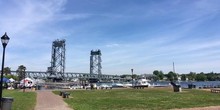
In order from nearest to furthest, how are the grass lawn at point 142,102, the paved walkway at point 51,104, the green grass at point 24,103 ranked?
the paved walkway at point 51,104 → the grass lawn at point 142,102 → the green grass at point 24,103

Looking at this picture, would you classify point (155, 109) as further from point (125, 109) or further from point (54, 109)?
point (54, 109)

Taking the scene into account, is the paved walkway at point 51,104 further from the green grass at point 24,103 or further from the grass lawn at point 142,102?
the grass lawn at point 142,102

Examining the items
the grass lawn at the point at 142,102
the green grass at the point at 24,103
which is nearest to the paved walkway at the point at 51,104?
the green grass at the point at 24,103

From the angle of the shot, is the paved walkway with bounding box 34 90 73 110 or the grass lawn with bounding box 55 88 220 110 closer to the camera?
the paved walkway with bounding box 34 90 73 110

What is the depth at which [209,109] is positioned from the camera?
20.4m

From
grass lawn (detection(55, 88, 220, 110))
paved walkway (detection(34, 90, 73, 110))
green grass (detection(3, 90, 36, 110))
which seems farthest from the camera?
green grass (detection(3, 90, 36, 110))

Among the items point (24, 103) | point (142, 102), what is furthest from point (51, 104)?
point (142, 102)

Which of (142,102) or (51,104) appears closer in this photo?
(51,104)

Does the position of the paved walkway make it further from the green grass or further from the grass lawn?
the grass lawn

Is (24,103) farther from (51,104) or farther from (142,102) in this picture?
(142,102)

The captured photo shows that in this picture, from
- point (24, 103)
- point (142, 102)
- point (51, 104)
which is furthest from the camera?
point (142, 102)

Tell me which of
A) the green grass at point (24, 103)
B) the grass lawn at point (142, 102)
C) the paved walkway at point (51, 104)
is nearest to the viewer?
the paved walkway at point (51, 104)

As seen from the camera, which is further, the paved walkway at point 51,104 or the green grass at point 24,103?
the green grass at point 24,103

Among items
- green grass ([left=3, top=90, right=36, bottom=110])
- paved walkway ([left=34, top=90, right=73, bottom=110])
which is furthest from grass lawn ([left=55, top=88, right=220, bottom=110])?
green grass ([left=3, top=90, right=36, bottom=110])
